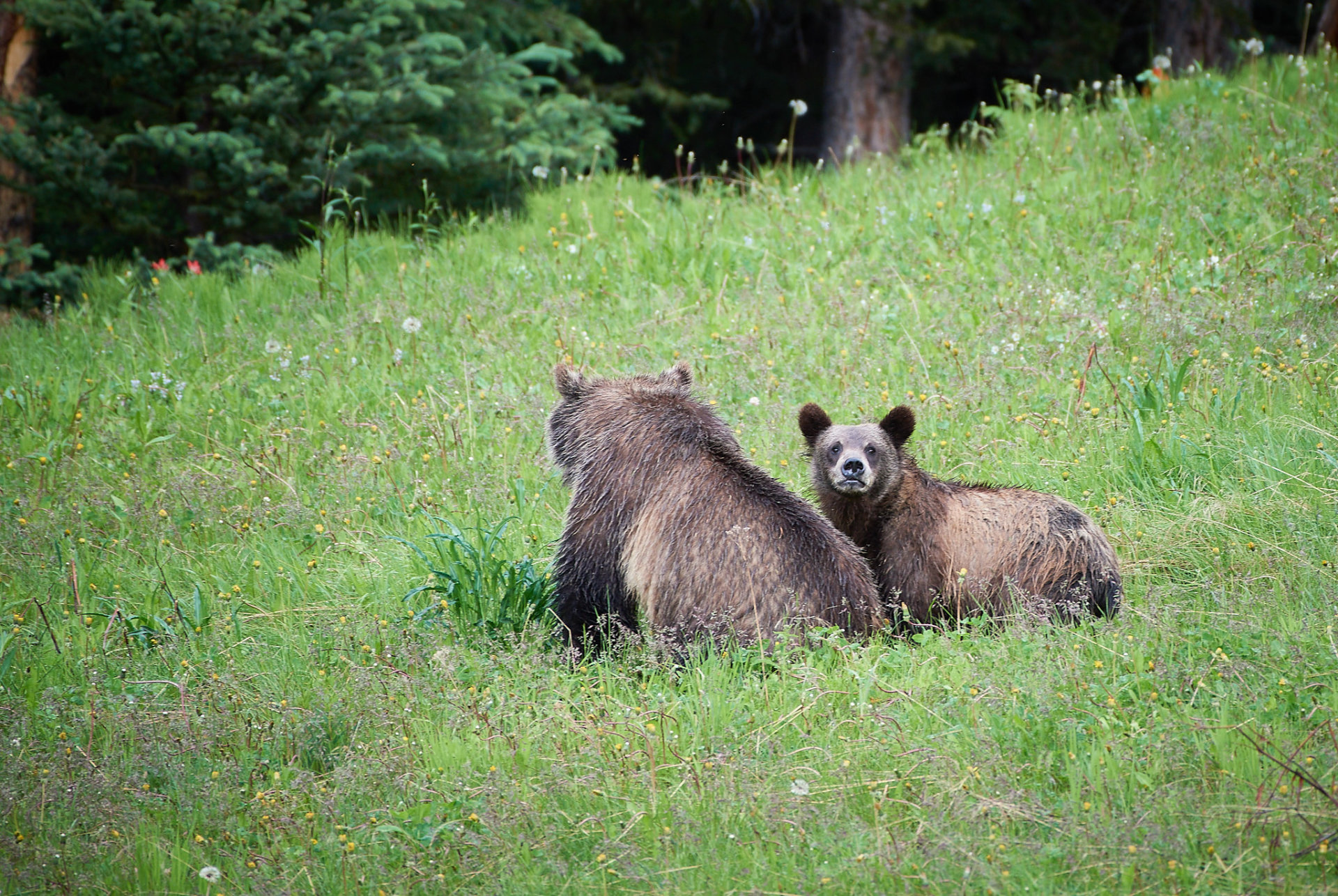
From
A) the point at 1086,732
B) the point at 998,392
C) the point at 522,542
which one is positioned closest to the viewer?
the point at 1086,732

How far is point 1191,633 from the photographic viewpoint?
438 centimetres

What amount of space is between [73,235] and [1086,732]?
36.6 ft

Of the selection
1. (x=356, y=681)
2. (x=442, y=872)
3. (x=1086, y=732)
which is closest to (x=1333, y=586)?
(x=1086, y=732)

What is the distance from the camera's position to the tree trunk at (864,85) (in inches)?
536

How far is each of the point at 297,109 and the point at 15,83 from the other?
8.57ft

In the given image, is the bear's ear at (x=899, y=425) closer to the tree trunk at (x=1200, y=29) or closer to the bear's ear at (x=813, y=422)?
the bear's ear at (x=813, y=422)

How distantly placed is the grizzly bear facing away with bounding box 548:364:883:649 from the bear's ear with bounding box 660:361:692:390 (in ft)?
1.02

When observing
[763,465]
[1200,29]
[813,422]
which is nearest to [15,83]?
[763,465]

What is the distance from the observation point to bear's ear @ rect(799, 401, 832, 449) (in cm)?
570

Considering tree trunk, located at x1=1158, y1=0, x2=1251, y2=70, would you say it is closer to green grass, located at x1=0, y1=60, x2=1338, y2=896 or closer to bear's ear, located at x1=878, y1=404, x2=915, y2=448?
green grass, located at x1=0, y1=60, x2=1338, y2=896

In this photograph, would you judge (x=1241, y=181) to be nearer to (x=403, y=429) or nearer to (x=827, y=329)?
(x=827, y=329)

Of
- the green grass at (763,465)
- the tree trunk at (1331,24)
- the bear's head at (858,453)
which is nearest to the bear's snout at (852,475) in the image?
the bear's head at (858,453)

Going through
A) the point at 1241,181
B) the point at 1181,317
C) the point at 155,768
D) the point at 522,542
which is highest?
the point at 1241,181

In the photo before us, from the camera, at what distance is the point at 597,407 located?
5566 millimetres
